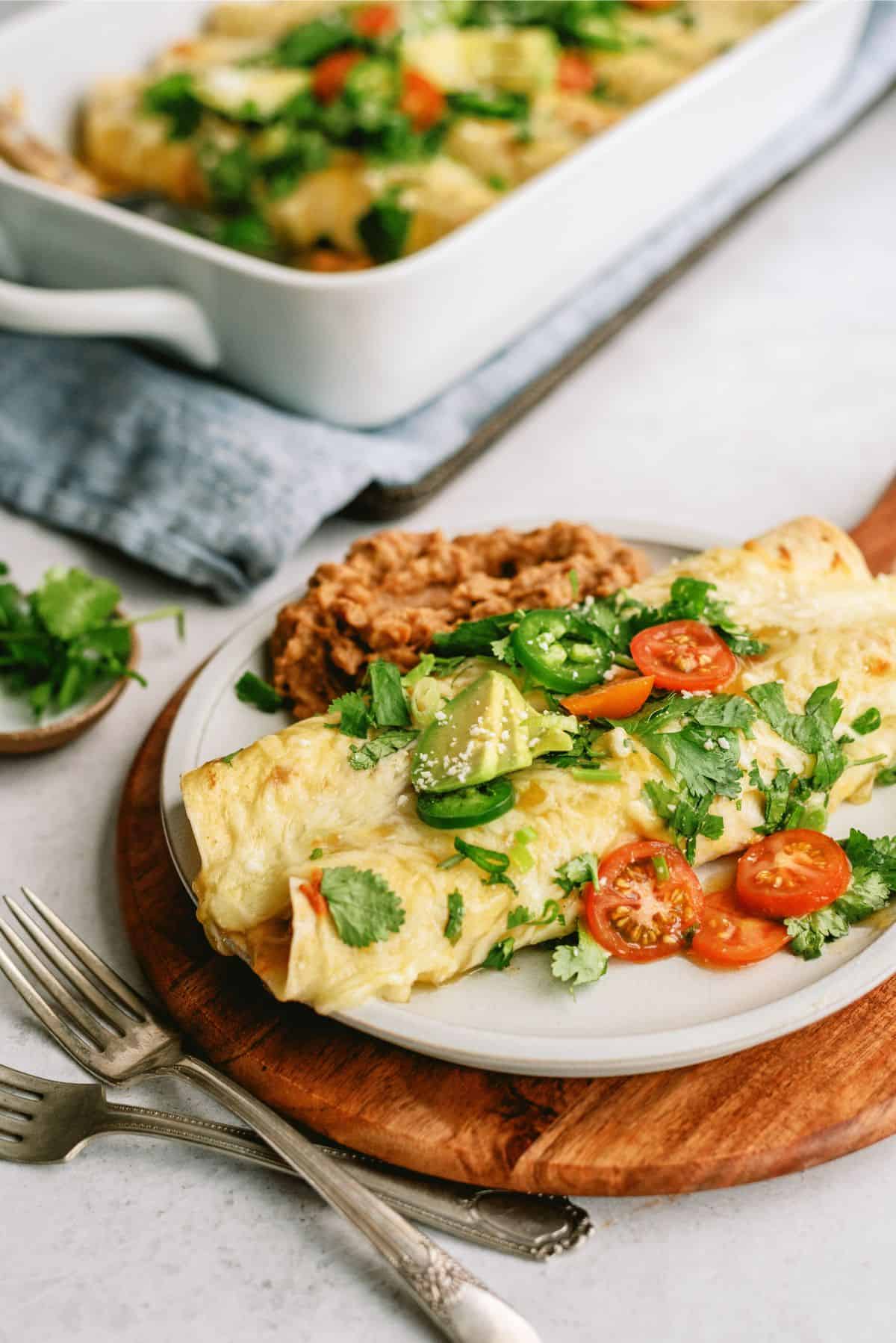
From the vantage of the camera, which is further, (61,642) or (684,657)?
(61,642)

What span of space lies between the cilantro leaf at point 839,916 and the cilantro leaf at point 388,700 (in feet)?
2.97

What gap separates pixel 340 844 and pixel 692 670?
Answer: 87 centimetres

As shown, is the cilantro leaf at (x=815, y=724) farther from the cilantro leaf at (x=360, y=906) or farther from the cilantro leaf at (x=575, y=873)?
the cilantro leaf at (x=360, y=906)

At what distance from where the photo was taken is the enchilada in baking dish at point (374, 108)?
15.8 feet

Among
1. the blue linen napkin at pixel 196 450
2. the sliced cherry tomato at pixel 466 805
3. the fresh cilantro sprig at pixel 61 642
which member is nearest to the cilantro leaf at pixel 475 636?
the sliced cherry tomato at pixel 466 805

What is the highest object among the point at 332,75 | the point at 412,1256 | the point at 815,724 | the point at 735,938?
the point at 332,75

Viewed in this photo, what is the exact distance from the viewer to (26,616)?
11.8 feet

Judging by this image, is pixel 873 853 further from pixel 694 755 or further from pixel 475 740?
pixel 475 740

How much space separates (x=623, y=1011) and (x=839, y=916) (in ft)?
1.61

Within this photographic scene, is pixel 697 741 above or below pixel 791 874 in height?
above

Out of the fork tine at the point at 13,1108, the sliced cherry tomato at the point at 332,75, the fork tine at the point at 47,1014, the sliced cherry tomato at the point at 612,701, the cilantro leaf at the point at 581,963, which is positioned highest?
the sliced cherry tomato at the point at 332,75

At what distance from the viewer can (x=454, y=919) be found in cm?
247

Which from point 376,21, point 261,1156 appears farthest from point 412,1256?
point 376,21

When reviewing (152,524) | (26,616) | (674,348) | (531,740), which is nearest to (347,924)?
(531,740)
